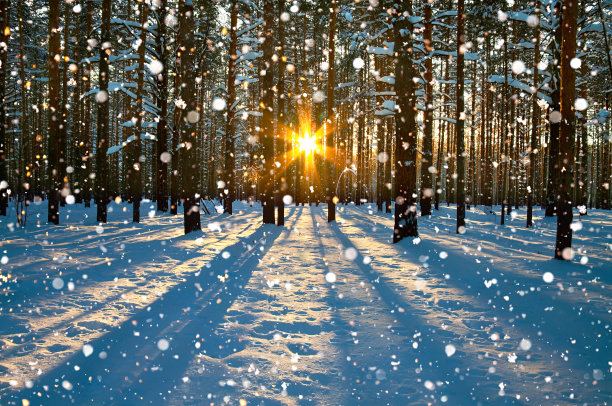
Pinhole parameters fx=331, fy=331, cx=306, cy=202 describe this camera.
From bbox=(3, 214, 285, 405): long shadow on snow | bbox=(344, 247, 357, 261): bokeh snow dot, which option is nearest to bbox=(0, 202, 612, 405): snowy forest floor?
bbox=(3, 214, 285, 405): long shadow on snow

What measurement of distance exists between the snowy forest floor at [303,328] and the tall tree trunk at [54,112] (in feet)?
17.4

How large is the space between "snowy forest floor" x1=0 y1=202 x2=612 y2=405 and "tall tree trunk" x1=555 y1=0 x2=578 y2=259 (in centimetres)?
61

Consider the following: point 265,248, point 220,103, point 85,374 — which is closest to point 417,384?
point 85,374

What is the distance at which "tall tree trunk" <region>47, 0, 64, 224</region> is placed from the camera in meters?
11.8

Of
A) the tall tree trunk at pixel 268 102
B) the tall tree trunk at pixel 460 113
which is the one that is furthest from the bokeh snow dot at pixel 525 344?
the tall tree trunk at pixel 268 102

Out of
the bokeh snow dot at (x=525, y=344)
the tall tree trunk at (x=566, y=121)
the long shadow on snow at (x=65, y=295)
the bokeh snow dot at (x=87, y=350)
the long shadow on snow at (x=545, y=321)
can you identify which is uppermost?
the tall tree trunk at (x=566, y=121)

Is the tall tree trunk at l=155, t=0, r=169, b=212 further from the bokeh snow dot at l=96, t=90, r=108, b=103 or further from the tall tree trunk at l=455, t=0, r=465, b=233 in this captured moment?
the tall tree trunk at l=455, t=0, r=465, b=233

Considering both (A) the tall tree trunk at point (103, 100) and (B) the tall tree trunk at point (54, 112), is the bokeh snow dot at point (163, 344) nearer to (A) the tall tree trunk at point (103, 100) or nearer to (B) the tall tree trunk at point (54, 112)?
(B) the tall tree trunk at point (54, 112)

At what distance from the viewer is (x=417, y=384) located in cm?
279

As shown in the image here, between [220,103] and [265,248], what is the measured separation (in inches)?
563

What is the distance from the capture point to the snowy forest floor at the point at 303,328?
2.70 meters

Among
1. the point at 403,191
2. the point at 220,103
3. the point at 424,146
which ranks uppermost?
the point at 220,103

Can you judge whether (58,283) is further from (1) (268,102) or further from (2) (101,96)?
(2) (101,96)

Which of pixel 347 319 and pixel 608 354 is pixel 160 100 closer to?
pixel 347 319
